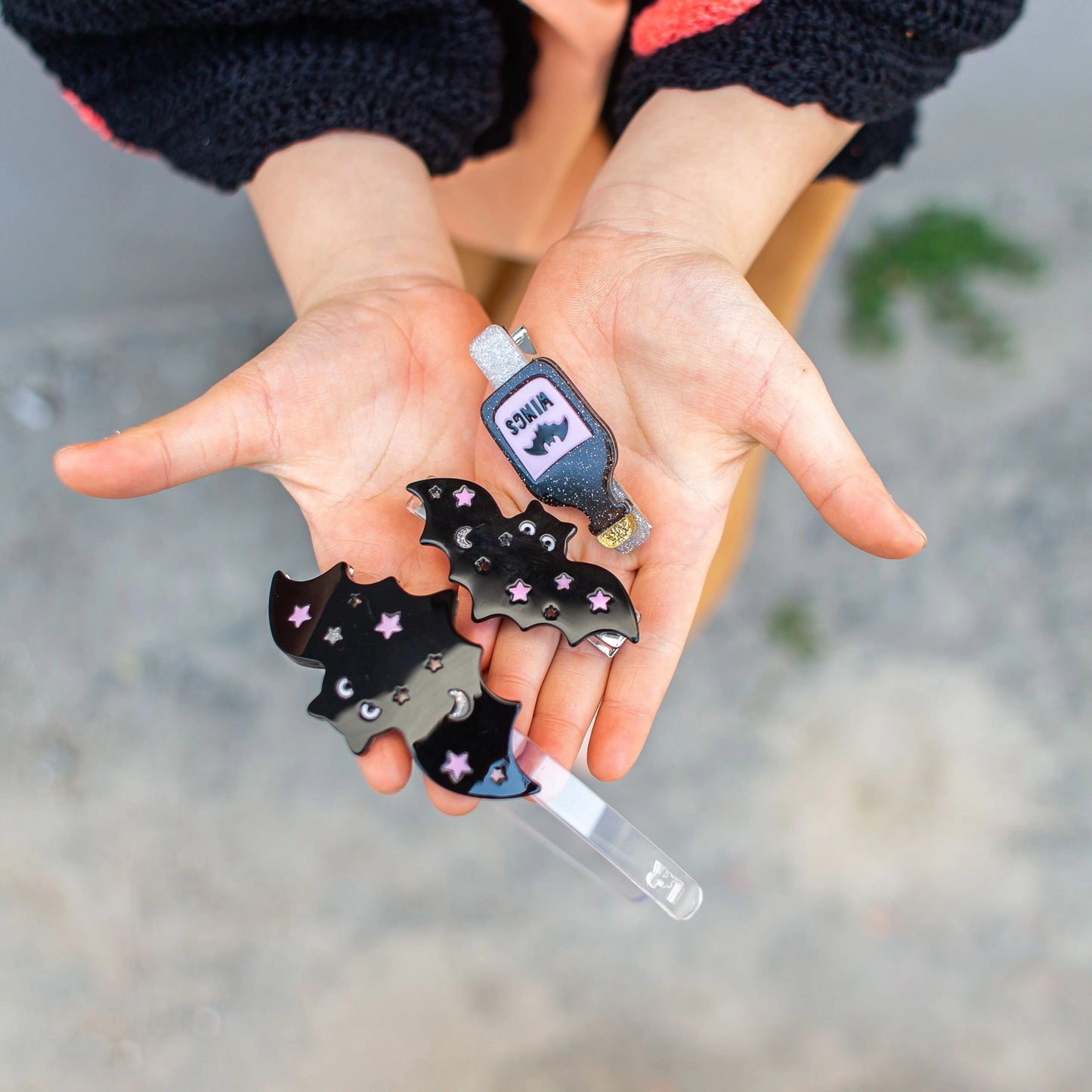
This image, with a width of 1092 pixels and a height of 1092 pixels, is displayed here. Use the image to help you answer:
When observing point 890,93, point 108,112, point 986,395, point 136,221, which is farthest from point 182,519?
point 986,395

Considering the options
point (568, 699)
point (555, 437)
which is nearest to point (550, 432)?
point (555, 437)

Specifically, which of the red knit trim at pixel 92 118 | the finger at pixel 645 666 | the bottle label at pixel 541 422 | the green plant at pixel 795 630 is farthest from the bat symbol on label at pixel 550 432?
the green plant at pixel 795 630

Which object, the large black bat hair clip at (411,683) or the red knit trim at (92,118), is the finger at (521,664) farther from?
the red knit trim at (92,118)

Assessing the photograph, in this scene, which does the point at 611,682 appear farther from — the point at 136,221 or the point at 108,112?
the point at 136,221

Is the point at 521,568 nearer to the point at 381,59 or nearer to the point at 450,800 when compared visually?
the point at 450,800

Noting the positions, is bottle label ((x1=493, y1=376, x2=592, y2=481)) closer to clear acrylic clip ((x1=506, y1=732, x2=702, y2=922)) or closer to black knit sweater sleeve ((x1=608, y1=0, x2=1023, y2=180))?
clear acrylic clip ((x1=506, y1=732, x2=702, y2=922))

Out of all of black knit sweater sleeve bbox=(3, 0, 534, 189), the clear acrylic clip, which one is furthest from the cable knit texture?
the clear acrylic clip
